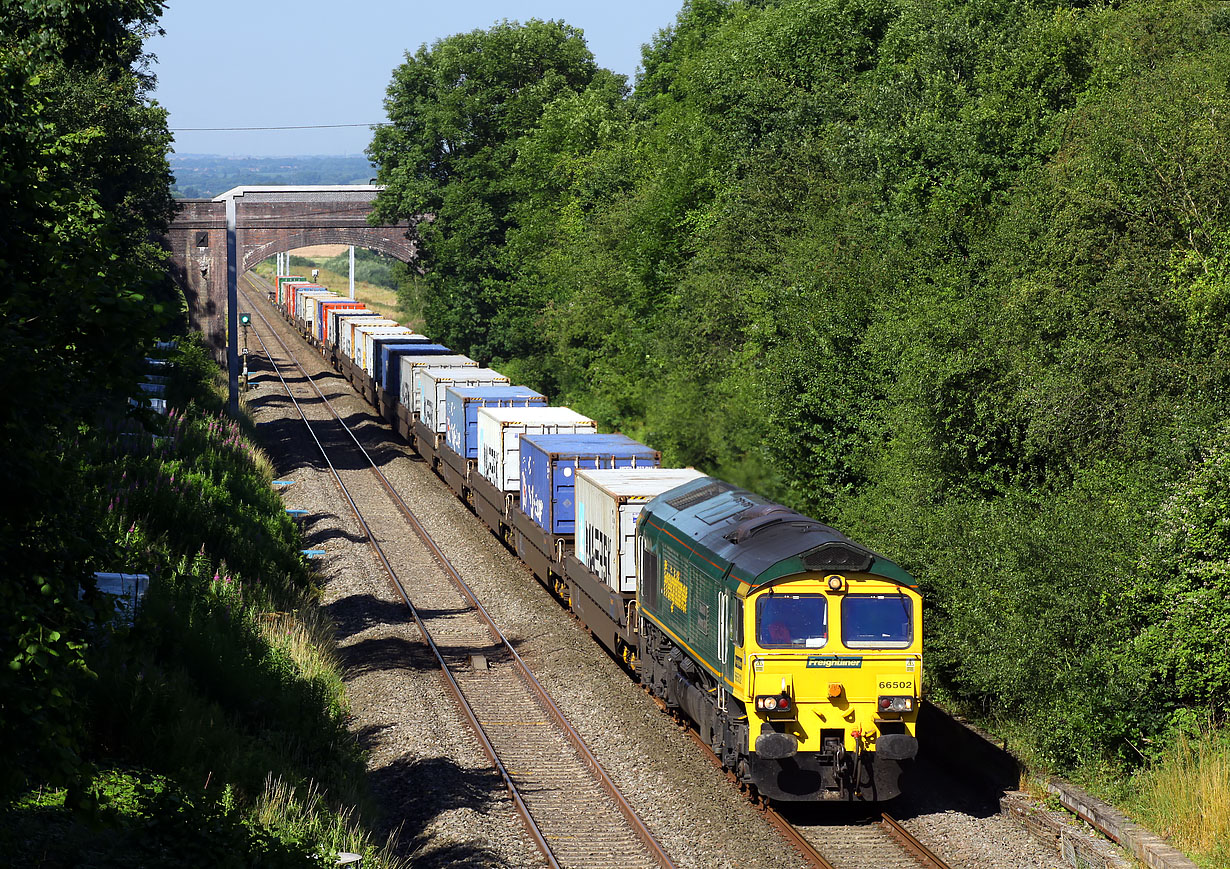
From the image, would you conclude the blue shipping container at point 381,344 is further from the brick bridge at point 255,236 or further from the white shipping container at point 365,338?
the brick bridge at point 255,236

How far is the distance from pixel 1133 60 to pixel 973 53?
8.36 metres

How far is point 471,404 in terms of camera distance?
113ft

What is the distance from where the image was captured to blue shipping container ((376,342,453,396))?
47.2 metres

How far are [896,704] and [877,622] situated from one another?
1052 millimetres

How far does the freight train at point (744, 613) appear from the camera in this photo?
1522 cm

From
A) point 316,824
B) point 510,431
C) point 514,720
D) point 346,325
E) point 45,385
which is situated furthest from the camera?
point 346,325

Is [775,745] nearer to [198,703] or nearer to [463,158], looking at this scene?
[198,703]

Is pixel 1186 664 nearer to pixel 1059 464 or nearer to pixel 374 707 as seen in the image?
pixel 1059 464

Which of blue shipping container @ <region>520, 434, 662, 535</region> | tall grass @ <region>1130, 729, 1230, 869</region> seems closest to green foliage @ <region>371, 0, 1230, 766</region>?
tall grass @ <region>1130, 729, 1230, 869</region>

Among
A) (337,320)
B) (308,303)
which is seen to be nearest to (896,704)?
(337,320)

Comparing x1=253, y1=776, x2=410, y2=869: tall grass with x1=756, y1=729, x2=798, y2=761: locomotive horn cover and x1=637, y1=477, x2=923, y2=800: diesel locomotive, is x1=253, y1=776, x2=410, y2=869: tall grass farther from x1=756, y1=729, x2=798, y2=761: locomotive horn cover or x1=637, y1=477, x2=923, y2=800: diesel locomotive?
x1=637, y1=477, x2=923, y2=800: diesel locomotive

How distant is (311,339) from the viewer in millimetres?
78938

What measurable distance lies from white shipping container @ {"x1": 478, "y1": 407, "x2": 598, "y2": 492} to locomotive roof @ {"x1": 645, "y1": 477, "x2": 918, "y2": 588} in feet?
33.0

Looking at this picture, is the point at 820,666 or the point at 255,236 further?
the point at 255,236
